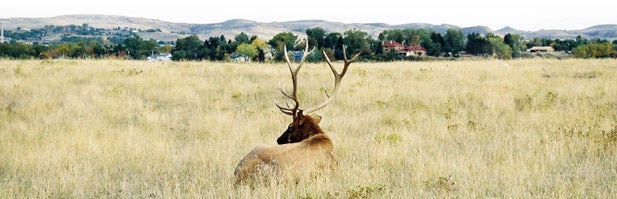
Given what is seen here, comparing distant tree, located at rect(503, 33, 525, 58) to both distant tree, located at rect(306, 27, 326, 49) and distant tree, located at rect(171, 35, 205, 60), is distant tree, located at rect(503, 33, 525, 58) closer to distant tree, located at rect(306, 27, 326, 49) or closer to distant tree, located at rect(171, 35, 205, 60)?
distant tree, located at rect(306, 27, 326, 49)

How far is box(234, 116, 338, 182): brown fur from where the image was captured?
632 centimetres

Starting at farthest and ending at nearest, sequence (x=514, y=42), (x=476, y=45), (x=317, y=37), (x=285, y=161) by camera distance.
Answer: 1. (x=514, y=42)
2. (x=476, y=45)
3. (x=317, y=37)
4. (x=285, y=161)

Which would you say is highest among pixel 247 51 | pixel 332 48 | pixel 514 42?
pixel 514 42

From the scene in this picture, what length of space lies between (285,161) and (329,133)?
164 inches

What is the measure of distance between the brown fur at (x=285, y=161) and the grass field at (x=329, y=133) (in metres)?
0.14

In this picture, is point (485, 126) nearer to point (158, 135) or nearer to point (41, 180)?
point (158, 135)

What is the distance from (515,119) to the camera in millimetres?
11875

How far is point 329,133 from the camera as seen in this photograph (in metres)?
10.5

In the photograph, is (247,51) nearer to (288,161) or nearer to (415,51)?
(415,51)

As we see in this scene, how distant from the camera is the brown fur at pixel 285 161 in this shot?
6320 millimetres

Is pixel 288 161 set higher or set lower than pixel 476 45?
lower

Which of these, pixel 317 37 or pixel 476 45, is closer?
pixel 317 37

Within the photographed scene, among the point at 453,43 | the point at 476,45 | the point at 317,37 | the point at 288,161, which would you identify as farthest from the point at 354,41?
the point at 288,161

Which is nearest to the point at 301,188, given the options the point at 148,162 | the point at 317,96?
the point at 148,162
